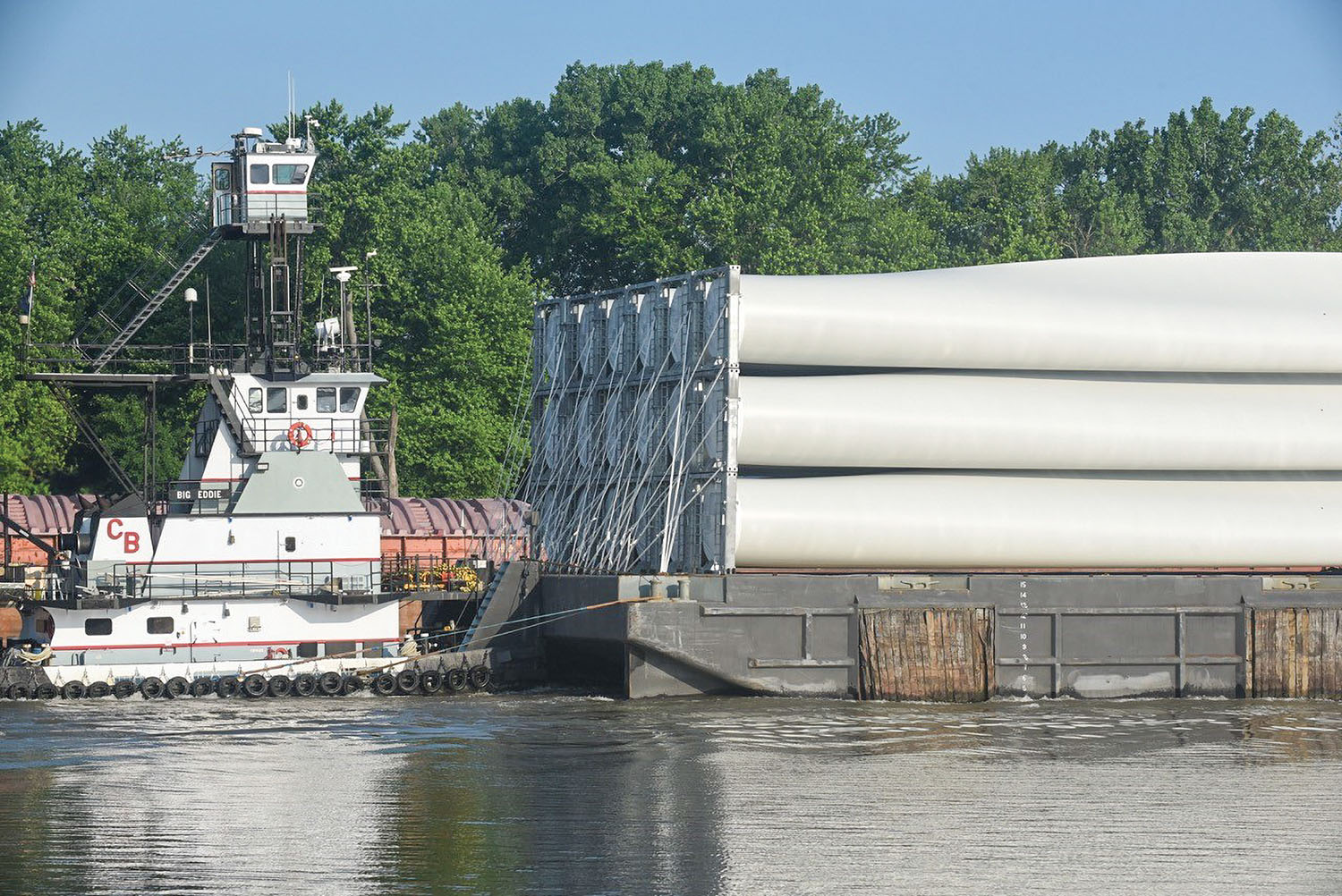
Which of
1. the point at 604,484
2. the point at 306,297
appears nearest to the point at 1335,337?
the point at 604,484

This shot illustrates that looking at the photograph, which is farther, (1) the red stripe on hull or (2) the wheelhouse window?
(2) the wheelhouse window

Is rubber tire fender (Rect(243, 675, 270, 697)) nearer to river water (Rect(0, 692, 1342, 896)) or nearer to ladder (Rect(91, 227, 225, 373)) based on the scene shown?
river water (Rect(0, 692, 1342, 896))

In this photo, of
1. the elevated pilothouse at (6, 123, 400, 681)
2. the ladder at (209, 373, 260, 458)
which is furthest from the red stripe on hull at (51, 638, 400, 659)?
the ladder at (209, 373, 260, 458)

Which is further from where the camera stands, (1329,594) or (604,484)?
(604,484)

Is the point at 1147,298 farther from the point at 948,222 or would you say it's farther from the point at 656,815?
the point at 948,222

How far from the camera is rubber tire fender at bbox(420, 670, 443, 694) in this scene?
39.4m

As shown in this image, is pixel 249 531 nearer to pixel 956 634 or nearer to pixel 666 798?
pixel 956 634

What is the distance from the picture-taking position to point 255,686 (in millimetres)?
38531

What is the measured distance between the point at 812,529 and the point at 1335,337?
1345 centimetres

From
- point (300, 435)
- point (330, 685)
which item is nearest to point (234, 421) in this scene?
point (300, 435)

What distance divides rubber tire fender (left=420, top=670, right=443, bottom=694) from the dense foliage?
1970 cm

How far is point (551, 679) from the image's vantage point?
1639 inches

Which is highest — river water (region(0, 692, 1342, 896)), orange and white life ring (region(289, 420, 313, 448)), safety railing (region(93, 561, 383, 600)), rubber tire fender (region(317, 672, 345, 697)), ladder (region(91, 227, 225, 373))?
ladder (region(91, 227, 225, 373))

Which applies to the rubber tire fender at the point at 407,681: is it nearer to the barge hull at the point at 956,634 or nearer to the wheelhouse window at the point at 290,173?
the barge hull at the point at 956,634
